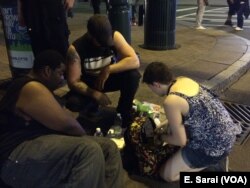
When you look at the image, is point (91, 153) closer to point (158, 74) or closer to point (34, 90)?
point (34, 90)

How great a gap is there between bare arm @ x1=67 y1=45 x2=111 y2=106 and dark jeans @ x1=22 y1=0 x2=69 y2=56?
85cm

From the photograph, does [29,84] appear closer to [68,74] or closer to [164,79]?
[164,79]

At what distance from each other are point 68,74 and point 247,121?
2168 mm

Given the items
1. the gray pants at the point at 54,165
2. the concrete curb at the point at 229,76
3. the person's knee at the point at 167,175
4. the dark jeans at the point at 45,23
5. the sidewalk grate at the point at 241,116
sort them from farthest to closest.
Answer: the concrete curb at the point at 229,76
the dark jeans at the point at 45,23
the sidewalk grate at the point at 241,116
the person's knee at the point at 167,175
the gray pants at the point at 54,165

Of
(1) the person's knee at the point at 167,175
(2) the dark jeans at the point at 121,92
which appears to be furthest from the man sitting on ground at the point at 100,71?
(1) the person's knee at the point at 167,175

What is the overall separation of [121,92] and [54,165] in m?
1.59

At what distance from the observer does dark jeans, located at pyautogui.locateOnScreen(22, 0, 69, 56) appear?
4293mm

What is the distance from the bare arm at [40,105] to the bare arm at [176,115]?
765mm

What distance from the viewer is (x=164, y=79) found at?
2.85 meters

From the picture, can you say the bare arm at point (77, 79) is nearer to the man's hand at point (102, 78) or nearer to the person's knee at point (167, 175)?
the man's hand at point (102, 78)

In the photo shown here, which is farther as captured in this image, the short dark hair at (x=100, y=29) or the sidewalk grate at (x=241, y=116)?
the sidewalk grate at (x=241, y=116)

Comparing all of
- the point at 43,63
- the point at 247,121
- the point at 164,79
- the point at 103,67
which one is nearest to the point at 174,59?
the point at 247,121

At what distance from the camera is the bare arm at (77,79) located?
3.62 meters

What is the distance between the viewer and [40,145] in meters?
2.43
